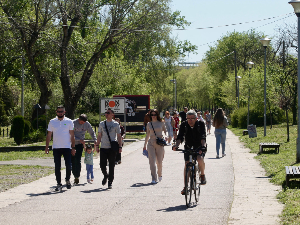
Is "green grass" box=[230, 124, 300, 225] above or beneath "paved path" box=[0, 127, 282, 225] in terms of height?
above

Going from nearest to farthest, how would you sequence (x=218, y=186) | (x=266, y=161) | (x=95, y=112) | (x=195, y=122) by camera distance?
(x=195, y=122) < (x=218, y=186) < (x=266, y=161) < (x=95, y=112)

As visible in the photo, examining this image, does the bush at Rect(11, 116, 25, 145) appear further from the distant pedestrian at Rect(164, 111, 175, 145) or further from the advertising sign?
the distant pedestrian at Rect(164, 111, 175, 145)

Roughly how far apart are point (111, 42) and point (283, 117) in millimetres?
24560

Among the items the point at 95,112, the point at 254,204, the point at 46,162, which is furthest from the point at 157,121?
the point at 95,112

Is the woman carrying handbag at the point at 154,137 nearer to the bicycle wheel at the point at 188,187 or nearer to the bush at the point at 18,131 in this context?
the bicycle wheel at the point at 188,187

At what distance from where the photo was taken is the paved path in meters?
7.54

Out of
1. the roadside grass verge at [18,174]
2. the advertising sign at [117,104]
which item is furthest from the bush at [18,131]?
the roadside grass verge at [18,174]

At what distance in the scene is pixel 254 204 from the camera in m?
8.59

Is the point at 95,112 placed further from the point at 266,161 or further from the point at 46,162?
the point at 266,161

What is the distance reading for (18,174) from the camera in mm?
14078

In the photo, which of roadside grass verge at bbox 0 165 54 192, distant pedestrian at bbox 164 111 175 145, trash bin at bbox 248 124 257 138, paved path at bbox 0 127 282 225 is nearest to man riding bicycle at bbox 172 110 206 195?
paved path at bbox 0 127 282 225

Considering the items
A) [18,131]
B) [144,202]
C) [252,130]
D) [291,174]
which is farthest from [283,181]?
[18,131]

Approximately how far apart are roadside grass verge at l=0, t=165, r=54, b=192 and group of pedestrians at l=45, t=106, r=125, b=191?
133cm

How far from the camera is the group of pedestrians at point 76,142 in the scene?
10781 millimetres
